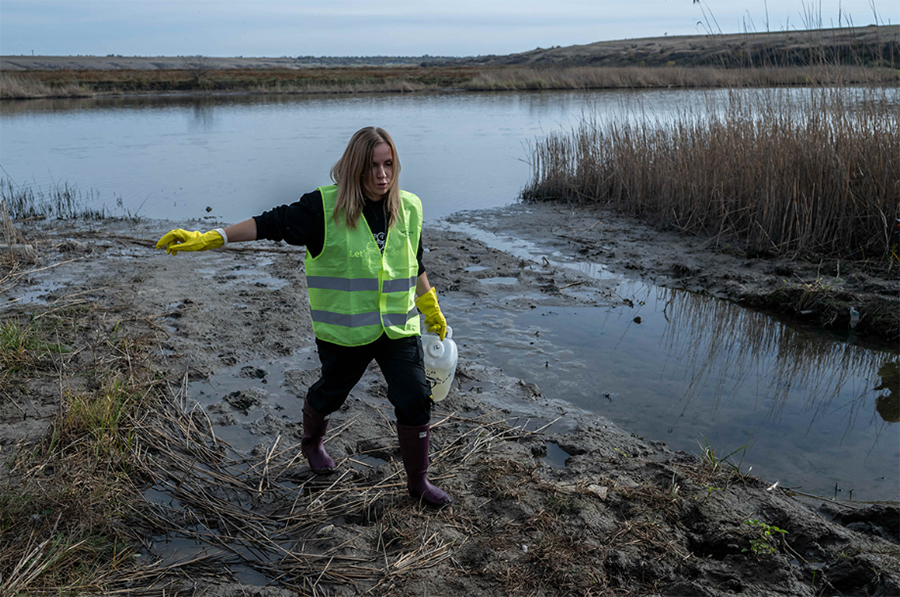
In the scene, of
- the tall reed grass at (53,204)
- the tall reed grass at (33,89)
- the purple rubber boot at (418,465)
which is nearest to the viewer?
the purple rubber boot at (418,465)

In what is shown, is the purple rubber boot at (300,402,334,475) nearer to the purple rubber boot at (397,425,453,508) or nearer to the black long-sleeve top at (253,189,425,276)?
the purple rubber boot at (397,425,453,508)

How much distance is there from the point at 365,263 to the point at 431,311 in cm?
50

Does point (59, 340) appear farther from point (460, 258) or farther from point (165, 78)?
point (165, 78)

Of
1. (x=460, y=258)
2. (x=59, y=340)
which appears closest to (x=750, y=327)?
(x=460, y=258)

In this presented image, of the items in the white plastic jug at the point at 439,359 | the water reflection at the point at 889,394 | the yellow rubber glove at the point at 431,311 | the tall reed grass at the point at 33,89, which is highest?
the tall reed grass at the point at 33,89

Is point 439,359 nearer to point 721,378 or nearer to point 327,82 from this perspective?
point 721,378

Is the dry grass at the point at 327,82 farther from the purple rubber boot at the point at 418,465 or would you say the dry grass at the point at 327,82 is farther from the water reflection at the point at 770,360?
the purple rubber boot at the point at 418,465

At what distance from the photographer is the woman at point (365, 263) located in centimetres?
292

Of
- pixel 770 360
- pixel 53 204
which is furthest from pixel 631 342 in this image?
pixel 53 204

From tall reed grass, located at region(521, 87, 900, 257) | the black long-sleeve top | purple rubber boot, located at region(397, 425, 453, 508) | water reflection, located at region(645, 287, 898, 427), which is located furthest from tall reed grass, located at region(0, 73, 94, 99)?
purple rubber boot, located at region(397, 425, 453, 508)

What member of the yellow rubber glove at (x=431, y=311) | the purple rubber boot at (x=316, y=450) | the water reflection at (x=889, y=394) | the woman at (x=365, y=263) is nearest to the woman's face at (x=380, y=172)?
the woman at (x=365, y=263)

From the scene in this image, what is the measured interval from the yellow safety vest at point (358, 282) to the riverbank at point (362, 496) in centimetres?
87

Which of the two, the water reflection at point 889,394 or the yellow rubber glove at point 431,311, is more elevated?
the yellow rubber glove at point 431,311

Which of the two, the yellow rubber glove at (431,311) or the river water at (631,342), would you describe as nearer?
the yellow rubber glove at (431,311)
